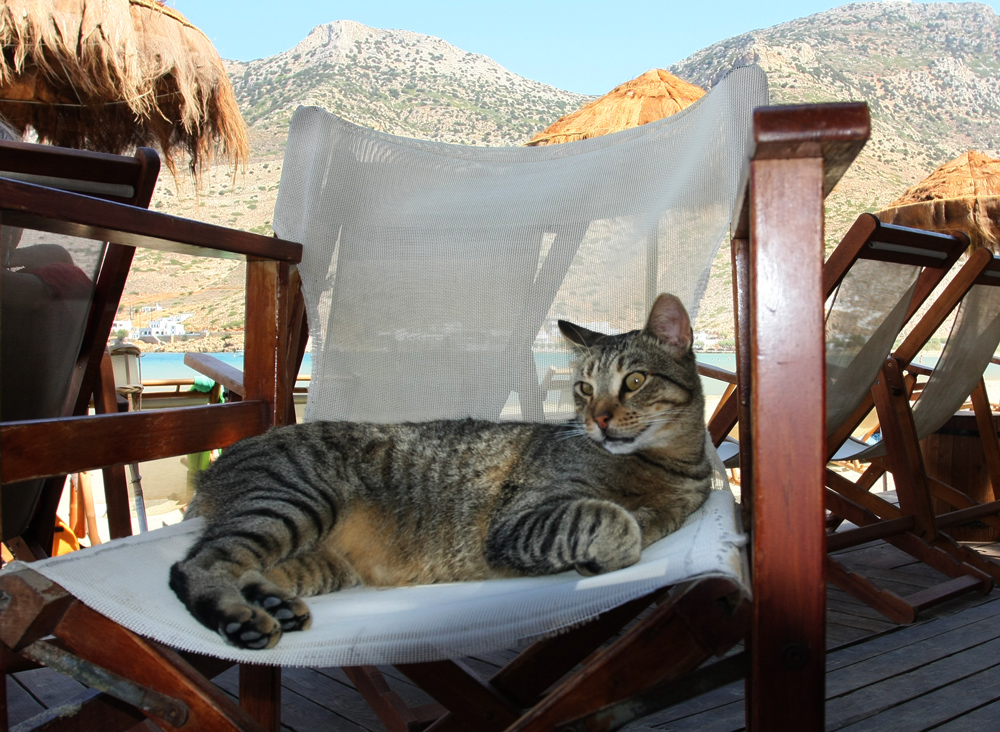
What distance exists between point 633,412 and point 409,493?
0.49m

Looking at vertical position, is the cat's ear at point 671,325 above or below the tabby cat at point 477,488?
above

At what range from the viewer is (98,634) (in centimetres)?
84

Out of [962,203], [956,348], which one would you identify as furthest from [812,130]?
[962,203]

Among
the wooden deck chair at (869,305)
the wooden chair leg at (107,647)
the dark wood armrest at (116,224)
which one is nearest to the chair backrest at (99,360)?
the dark wood armrest at (116,224)

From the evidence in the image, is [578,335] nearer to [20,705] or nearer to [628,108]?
[20,705]

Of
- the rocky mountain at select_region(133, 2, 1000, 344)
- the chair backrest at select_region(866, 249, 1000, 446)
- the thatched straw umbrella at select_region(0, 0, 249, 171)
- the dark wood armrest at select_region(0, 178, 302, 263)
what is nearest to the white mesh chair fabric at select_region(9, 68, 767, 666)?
the dark wood armrest at select_region(0, 178, 302, 263)

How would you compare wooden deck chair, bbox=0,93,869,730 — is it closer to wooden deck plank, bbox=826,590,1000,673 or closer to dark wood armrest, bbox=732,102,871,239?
dark wood armrest, bbox=732,102,871,239

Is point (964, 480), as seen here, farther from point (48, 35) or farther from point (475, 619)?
point (48, 35)

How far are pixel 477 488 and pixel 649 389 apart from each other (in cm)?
42

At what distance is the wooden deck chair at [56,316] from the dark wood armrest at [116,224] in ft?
0.77

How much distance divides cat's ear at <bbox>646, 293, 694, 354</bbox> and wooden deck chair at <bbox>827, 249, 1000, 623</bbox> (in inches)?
47.4

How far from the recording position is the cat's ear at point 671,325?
4.70 ft

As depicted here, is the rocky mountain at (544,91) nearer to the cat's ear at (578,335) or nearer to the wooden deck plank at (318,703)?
the wooden deck plank at (318,703)

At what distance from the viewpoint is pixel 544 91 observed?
29906 mm
